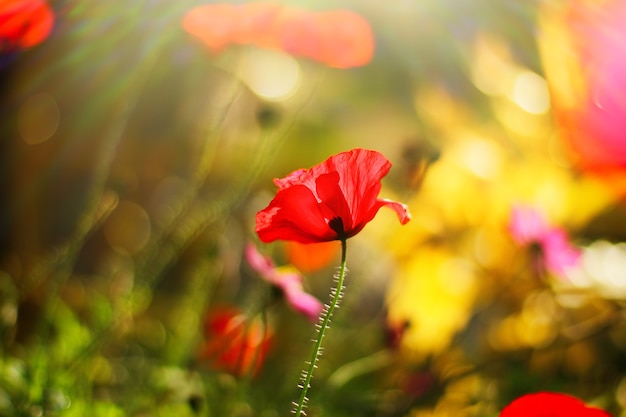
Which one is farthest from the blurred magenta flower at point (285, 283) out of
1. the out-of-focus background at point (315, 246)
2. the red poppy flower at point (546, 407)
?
the red poppy flower at point (546, 407)

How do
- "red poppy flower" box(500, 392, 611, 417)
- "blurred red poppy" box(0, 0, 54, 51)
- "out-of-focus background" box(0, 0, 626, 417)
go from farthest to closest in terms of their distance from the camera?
"out-of-focus background" box(0, 0, 626, 417)
"blurred red poppy" box(0, 0, 54, 51)
"red poppy flower" box(500, 392, 611, 417)

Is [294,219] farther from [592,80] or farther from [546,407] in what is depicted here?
[592,80]

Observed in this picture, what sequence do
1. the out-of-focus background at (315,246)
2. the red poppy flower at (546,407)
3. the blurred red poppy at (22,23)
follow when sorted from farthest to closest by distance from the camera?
1. the out-of-focus background at (315,246)
2. the blurred red poppy at (22,23)
3. the red poppy flower at (546,407)

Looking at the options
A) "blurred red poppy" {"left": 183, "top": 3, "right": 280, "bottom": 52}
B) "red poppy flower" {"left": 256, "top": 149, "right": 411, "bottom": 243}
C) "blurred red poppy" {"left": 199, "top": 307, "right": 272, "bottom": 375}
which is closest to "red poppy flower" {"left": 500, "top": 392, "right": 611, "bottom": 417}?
"red poppy flower" {"left": 256, "top": 149, "right": 411, "bottom": 243}

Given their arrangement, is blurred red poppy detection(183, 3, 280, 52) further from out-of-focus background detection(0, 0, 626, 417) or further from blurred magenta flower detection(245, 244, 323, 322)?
blurred magenta flower detection(245, 244, 323, 322)

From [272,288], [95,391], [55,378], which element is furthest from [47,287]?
[272,288]

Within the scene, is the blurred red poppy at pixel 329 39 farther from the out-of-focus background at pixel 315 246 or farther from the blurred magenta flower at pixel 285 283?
the blurred magenta flower at pixel 285 283

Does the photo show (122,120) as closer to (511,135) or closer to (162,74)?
(511,135)
